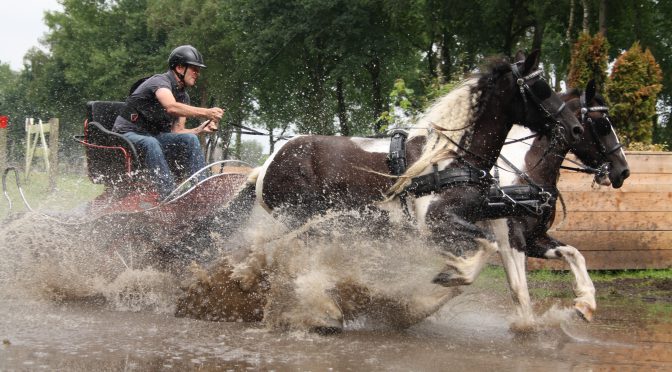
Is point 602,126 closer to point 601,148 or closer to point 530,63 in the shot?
point 601,148

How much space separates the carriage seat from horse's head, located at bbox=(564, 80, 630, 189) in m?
3.84

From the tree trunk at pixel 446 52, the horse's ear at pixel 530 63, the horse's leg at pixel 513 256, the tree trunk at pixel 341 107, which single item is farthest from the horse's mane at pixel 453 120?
the tree trunk at pixel 341 107

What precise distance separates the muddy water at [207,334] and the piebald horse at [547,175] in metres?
0.34

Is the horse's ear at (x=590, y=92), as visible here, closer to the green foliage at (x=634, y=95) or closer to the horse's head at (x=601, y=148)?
the horse's head at (x=601, y=148)

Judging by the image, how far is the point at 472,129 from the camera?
6.77 metres

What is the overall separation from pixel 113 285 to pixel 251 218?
1382mm

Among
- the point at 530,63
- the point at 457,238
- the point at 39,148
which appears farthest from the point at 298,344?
the point at 39,148

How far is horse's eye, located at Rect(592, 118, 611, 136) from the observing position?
7219 mm

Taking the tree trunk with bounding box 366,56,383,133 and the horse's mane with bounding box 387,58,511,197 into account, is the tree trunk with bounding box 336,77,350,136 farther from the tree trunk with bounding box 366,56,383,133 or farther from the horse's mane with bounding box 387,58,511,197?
the horse's mane with bounding box 387,58,511,197

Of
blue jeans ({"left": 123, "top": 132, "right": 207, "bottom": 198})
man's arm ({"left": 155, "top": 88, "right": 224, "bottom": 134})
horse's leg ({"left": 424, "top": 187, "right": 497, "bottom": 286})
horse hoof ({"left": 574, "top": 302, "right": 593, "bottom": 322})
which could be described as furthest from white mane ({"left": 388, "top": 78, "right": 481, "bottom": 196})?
blue jeans ({"left": 123, "top": 132, "right": 207, "bottom": 198})

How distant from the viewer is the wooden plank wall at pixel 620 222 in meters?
11.0

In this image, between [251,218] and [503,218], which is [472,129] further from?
[251,218]

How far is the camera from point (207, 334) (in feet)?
21.4

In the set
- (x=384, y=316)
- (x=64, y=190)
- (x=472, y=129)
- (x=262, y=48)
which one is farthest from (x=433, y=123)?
(x=262, y=48)
